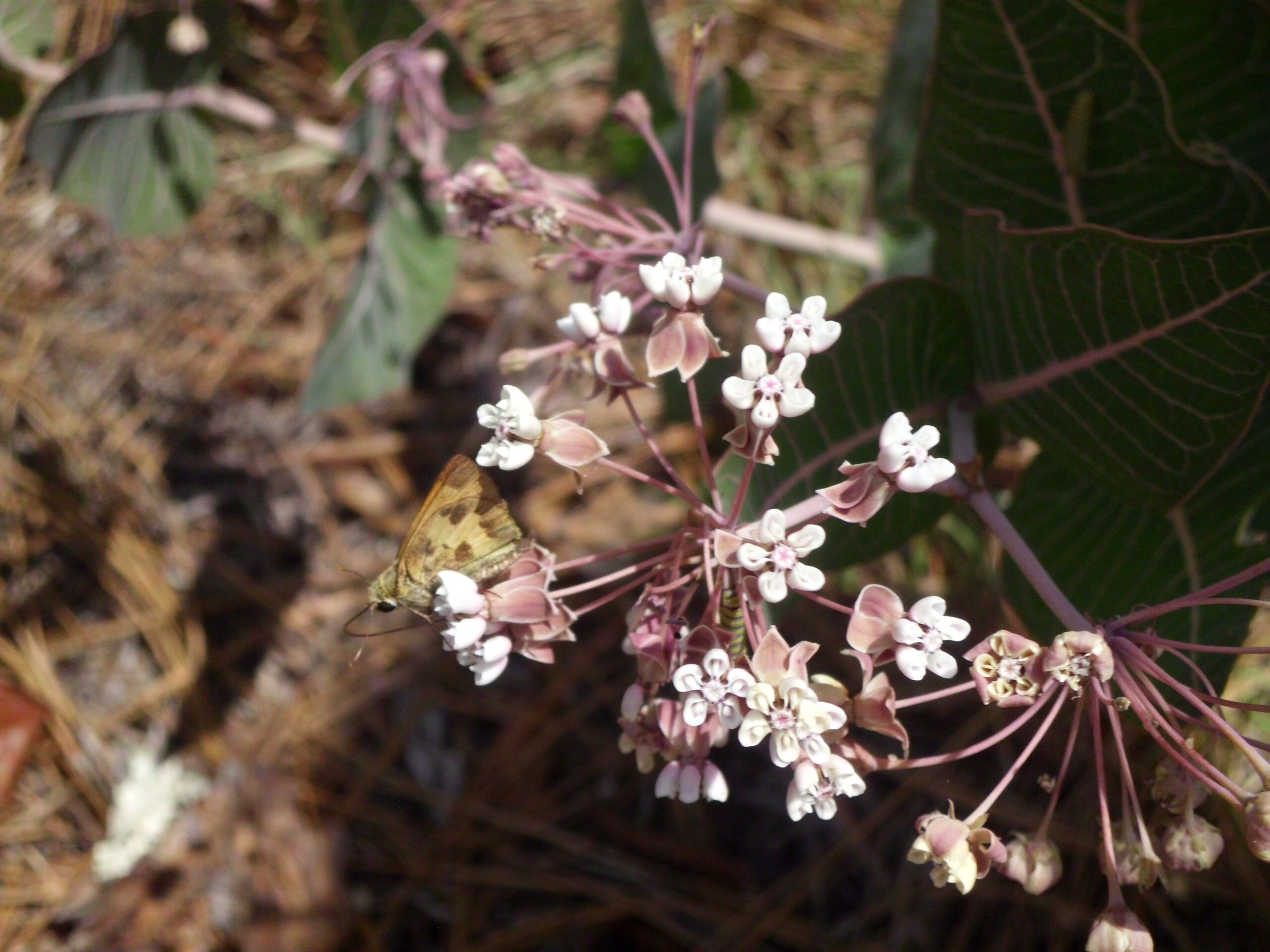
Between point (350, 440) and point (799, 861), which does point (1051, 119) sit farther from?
point (350, 440)

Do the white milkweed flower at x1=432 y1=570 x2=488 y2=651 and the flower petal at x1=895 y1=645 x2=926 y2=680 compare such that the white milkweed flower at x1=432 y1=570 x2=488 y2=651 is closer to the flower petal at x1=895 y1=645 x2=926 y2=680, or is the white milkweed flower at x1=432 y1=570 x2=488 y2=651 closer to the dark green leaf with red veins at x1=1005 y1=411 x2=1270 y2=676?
Answer: the flower petal at x1=895 y1=645 x2=926 y2=680

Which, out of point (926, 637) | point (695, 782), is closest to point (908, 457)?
point (926, 637)

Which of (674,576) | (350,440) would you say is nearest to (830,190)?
(350,440)

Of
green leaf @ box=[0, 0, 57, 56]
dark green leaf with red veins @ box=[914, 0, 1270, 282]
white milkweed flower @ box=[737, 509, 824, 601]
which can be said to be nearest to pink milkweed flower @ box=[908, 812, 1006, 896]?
white milkweed flower @ box=[737, 509, 824, 601]

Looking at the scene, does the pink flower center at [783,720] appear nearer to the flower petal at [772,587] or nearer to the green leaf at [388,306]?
the flower petal at [772,587]

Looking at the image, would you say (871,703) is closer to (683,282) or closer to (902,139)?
(683,282)
